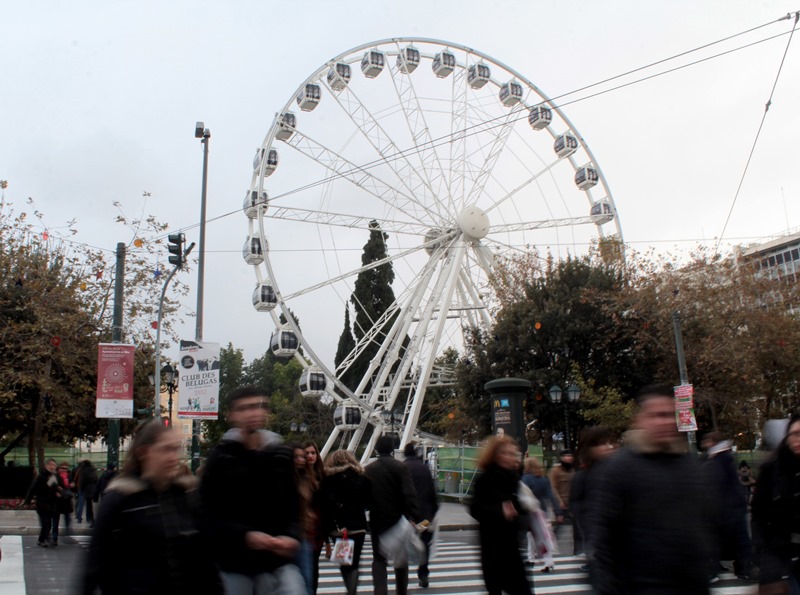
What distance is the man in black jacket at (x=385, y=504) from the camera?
8648 millimetres

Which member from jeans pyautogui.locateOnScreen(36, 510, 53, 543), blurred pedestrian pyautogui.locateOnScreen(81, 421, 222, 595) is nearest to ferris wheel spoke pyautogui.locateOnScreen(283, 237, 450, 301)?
jeans pyautogui.locateOnScreen(36, 510, 53, 543)

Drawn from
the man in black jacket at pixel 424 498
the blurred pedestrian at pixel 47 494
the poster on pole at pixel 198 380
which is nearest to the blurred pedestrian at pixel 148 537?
the man in black jacket at pixel 424 498

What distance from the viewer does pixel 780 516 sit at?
18.2ft

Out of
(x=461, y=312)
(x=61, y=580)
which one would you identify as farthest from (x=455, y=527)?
(x=461, y=312)

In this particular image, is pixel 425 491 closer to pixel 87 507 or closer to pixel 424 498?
pixel 424 498

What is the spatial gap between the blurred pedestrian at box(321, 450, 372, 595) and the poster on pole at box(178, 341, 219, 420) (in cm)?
778

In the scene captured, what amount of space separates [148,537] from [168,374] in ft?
88.0

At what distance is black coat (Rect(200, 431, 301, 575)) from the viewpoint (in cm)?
475

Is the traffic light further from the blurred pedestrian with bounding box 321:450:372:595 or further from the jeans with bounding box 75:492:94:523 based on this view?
the blurred pedestrian with bounding box 321:450:372:595

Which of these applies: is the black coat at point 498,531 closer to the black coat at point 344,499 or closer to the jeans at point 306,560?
the jeans at point 306,560

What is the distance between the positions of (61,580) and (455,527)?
37.4ft

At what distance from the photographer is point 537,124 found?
36625 mm

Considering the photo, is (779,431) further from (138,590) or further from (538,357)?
(538,357)

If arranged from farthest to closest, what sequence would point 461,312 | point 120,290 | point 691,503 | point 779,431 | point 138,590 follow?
point 461,312 → point 120,290 → point 779,431 → point 691,503 → point 138,590
